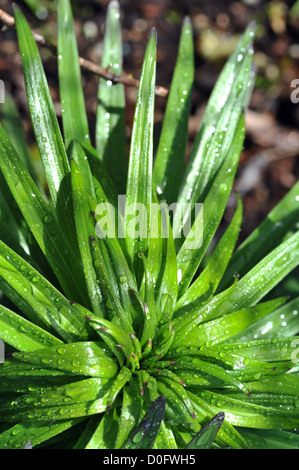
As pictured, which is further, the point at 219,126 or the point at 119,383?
the point at 219,126

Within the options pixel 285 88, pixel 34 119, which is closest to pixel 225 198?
pixel 34 119

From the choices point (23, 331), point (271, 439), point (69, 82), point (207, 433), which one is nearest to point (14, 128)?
point (69, 82)

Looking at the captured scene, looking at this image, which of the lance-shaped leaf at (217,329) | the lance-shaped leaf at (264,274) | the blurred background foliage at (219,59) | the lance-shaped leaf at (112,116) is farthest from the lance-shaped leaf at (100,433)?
the blurred background foliage at (219,59)

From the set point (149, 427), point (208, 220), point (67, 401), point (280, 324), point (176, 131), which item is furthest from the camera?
point (176, 131)

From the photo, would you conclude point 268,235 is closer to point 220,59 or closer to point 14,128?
point 14,128

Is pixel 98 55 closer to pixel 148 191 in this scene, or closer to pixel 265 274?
pixel 148 191

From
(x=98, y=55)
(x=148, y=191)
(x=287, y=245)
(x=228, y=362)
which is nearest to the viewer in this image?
(x=228, y=362)

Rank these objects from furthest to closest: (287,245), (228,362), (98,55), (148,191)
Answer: (98,55) → (287,245) → (148,191) → (228,362)
